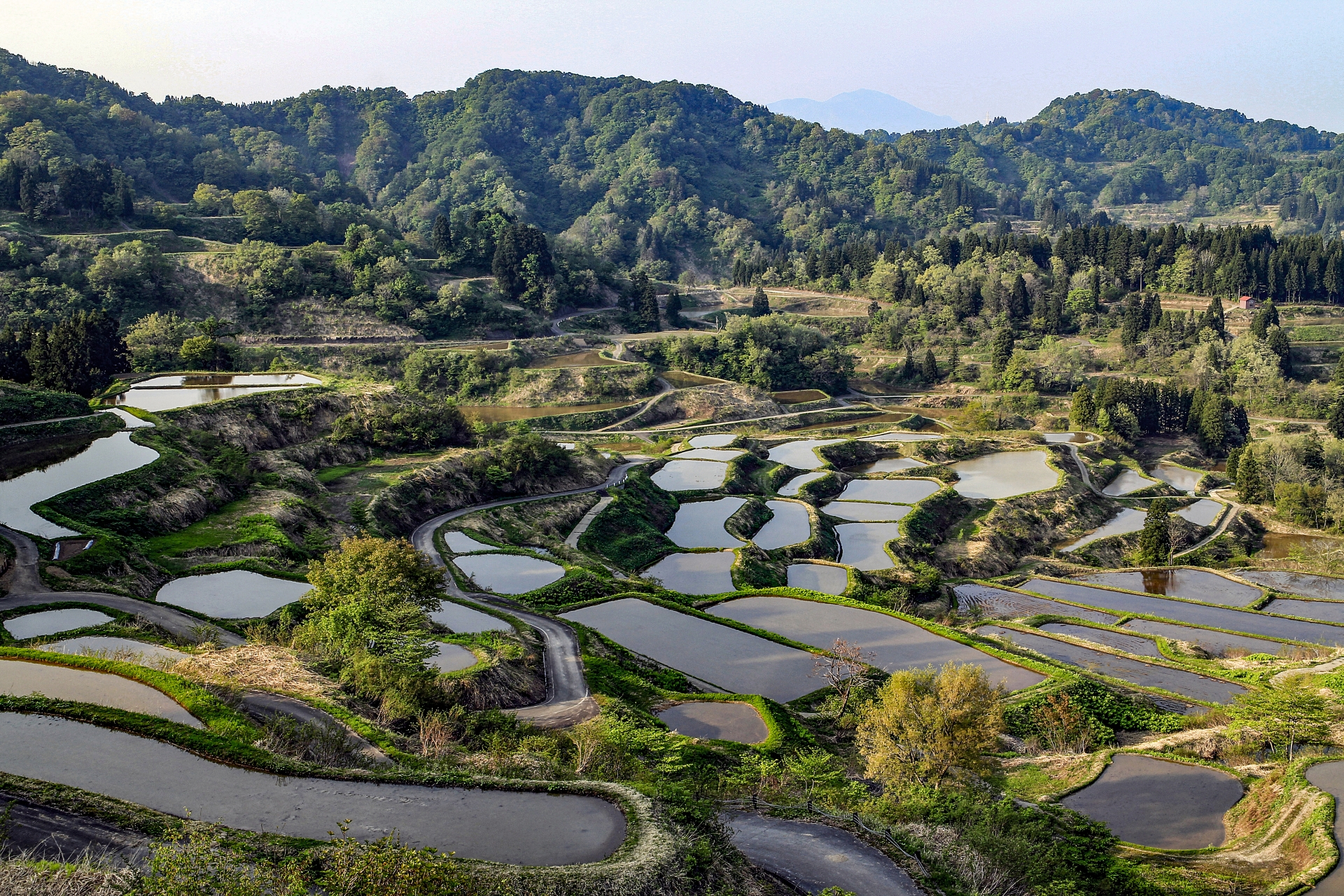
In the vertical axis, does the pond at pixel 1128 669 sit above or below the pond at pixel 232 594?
below

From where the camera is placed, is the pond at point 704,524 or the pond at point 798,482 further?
the pond at point 798,482

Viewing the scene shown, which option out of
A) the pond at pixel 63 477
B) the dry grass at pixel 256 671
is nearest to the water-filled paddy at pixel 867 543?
the dry grass at pixel 256 671

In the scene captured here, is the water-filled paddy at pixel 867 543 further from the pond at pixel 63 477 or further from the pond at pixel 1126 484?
the pond at pixel 63 477

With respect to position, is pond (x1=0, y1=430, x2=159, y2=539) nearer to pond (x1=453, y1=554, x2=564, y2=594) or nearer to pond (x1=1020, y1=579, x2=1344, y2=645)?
pond (x1=453, y1=554, x2=564, y2=594)

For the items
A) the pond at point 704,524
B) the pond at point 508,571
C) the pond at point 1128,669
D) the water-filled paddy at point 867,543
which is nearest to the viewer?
the pond at point 1128,669

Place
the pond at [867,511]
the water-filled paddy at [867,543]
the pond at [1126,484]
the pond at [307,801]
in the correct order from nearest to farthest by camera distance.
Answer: the pond at [307,801] → the water-filled paddy at [867,543] → the pond at [867,511] → the pond at [1126,484]

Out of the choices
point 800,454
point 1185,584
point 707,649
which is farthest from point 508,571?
point 800,454
